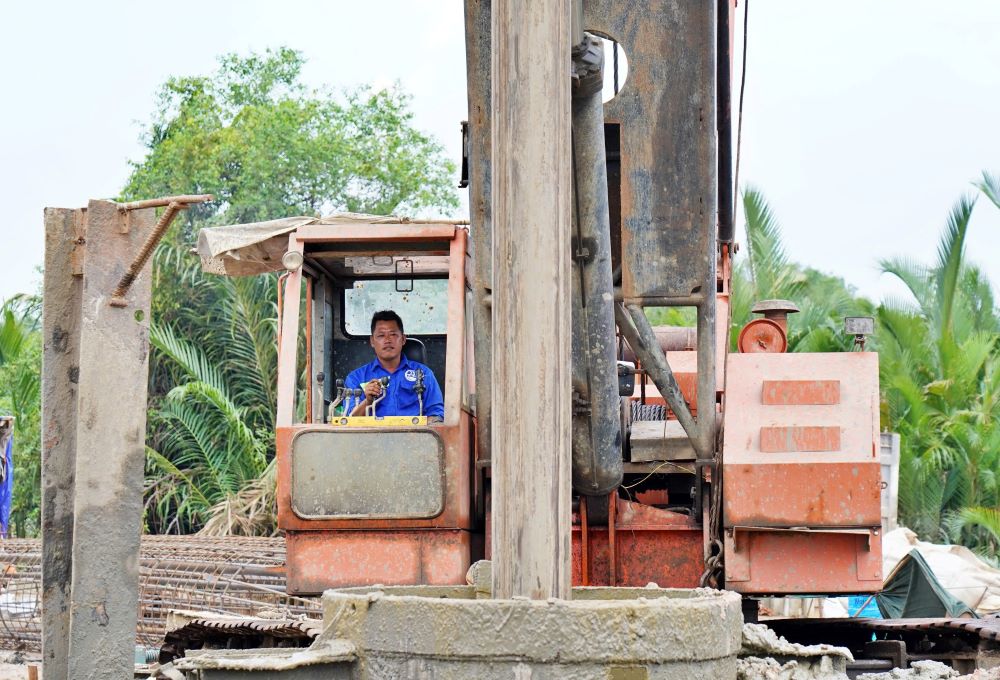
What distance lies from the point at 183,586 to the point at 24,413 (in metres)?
12.4

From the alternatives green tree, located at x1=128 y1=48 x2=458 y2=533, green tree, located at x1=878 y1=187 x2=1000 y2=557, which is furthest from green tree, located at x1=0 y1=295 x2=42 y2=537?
green tree, located at x1=878 y1=187 x2=1000 y2=557

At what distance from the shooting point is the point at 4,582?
1049cm

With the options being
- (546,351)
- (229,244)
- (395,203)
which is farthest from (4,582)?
(395,203)

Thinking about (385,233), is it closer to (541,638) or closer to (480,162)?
(480,162)

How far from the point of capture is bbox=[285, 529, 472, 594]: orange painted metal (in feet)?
23.3

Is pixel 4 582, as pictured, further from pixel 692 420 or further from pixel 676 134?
pixel 676 134

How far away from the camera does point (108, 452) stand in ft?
17.3

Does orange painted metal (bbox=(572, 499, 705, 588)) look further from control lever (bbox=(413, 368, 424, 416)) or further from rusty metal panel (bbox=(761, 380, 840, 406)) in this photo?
control lever (bbox=(413, 368, 424, 416))

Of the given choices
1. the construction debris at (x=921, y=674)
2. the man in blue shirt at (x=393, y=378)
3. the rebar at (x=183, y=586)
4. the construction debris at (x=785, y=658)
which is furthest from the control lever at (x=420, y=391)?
the construction debris at (x=921, y=674)

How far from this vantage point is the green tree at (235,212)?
1948 cm

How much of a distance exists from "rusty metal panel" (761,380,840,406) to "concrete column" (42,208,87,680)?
315cm

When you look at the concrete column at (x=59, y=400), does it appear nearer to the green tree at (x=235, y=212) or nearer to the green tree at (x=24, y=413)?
the green tree at (x=235, y=212)

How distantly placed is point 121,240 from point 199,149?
20973 mm

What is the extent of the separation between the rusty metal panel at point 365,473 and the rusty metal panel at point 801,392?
5.18ft
